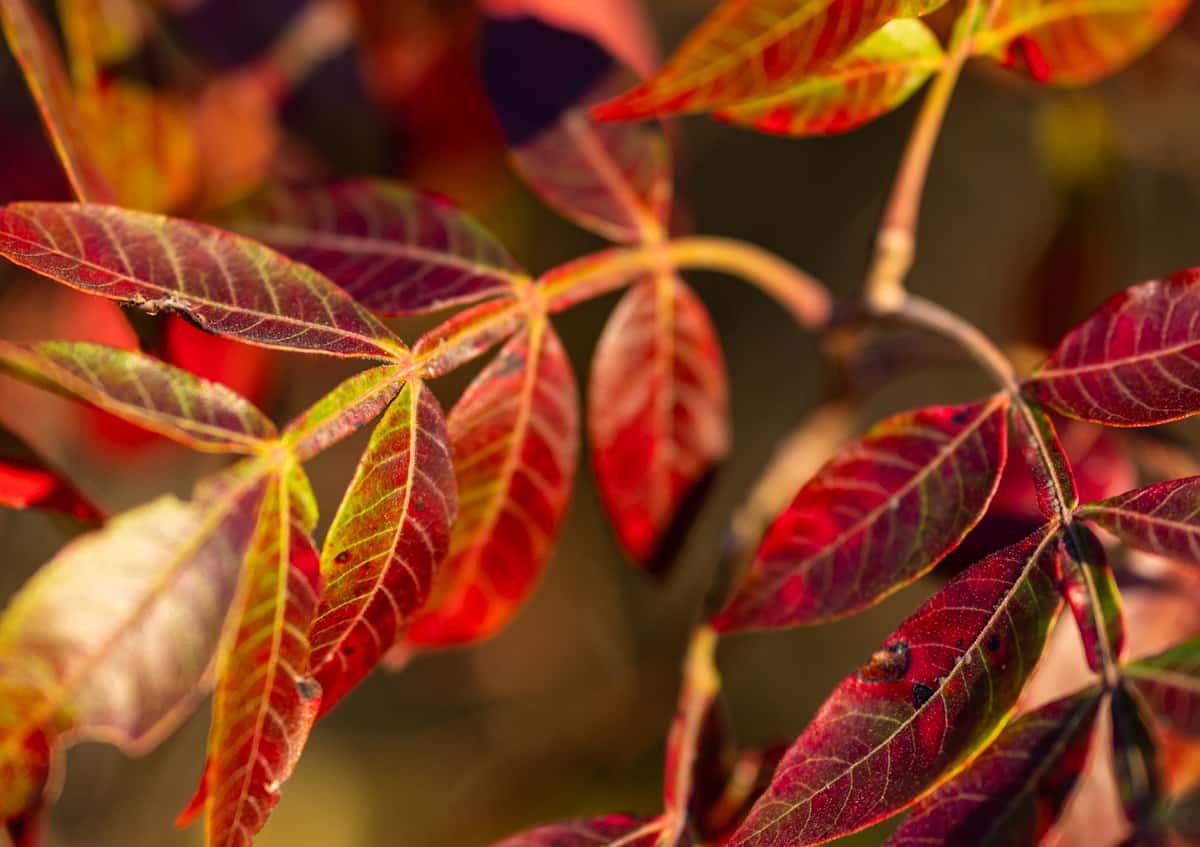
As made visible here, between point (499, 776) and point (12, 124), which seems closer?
point (12, 124)

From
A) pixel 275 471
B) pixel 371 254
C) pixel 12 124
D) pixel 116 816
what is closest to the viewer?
pixel 275 471

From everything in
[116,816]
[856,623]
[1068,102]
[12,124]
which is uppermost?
[1068,102]

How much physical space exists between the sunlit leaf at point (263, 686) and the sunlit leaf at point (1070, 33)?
561 millimetres

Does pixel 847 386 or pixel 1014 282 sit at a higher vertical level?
pixel 1014 282

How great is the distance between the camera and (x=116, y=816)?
5.25ft

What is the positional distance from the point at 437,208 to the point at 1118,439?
693mm

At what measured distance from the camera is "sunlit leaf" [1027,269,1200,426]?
0.55m

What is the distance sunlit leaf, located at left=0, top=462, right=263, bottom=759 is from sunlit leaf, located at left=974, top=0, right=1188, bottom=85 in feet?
1.90

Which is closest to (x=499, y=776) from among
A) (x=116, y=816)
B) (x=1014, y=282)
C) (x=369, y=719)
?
(x=369, y=719)

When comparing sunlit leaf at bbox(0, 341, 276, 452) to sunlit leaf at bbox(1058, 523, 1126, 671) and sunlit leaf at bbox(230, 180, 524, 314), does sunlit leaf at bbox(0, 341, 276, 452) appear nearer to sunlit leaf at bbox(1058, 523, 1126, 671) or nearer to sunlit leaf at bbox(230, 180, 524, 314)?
sunlit leaf at bbox(230, 180, 524, 314)

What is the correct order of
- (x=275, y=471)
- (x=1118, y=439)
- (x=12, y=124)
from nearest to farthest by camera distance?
(x=275, y=471), (x=1118, y=439), (x=12, y=124)

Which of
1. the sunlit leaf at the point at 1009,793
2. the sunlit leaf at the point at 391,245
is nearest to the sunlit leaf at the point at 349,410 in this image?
the sunlit leaf at the point at 391,245

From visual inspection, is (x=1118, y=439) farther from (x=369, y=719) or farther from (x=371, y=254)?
(x=369, y=719)

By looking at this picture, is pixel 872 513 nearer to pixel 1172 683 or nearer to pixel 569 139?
pixel 1172 683
